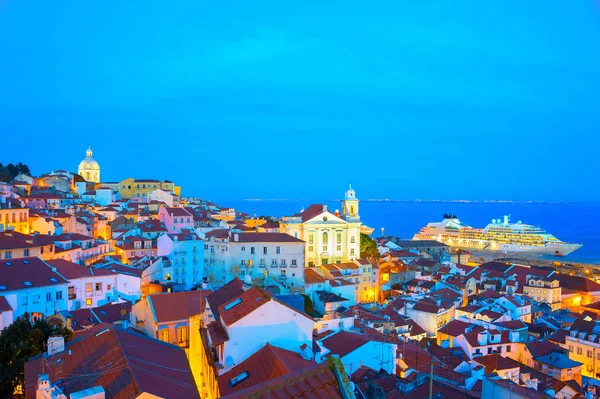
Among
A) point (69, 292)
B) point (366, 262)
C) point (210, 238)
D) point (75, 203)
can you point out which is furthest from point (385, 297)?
point (75, 203)

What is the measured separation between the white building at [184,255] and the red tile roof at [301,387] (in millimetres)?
26849

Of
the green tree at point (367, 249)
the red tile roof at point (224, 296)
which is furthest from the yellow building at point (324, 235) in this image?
the red tile roof at point (224, 296)

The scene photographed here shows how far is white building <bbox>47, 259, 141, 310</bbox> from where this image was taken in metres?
23.0

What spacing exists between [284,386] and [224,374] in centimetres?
451

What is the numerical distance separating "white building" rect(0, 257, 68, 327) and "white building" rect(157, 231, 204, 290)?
1095cm

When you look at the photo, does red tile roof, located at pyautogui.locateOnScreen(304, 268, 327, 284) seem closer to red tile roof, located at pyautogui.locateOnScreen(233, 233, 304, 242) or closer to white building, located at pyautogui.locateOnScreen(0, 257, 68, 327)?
red tile roof, located at pyautogui.locateOnScreen(233, 233, 304, 242)

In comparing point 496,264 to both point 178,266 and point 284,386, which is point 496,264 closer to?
point 178,266

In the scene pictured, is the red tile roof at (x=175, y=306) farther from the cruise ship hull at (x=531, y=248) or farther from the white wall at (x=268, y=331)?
the cruise ship hull at (x=531, y=248)

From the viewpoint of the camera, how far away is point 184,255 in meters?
34.1

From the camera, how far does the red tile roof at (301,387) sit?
6.41 metres

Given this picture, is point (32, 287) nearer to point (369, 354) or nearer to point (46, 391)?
point (369, 354)

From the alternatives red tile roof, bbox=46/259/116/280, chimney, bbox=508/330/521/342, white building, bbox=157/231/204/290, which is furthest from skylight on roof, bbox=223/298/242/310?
white building, bbox=157/231/204/290

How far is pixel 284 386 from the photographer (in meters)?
6.72

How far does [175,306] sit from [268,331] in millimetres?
5067
